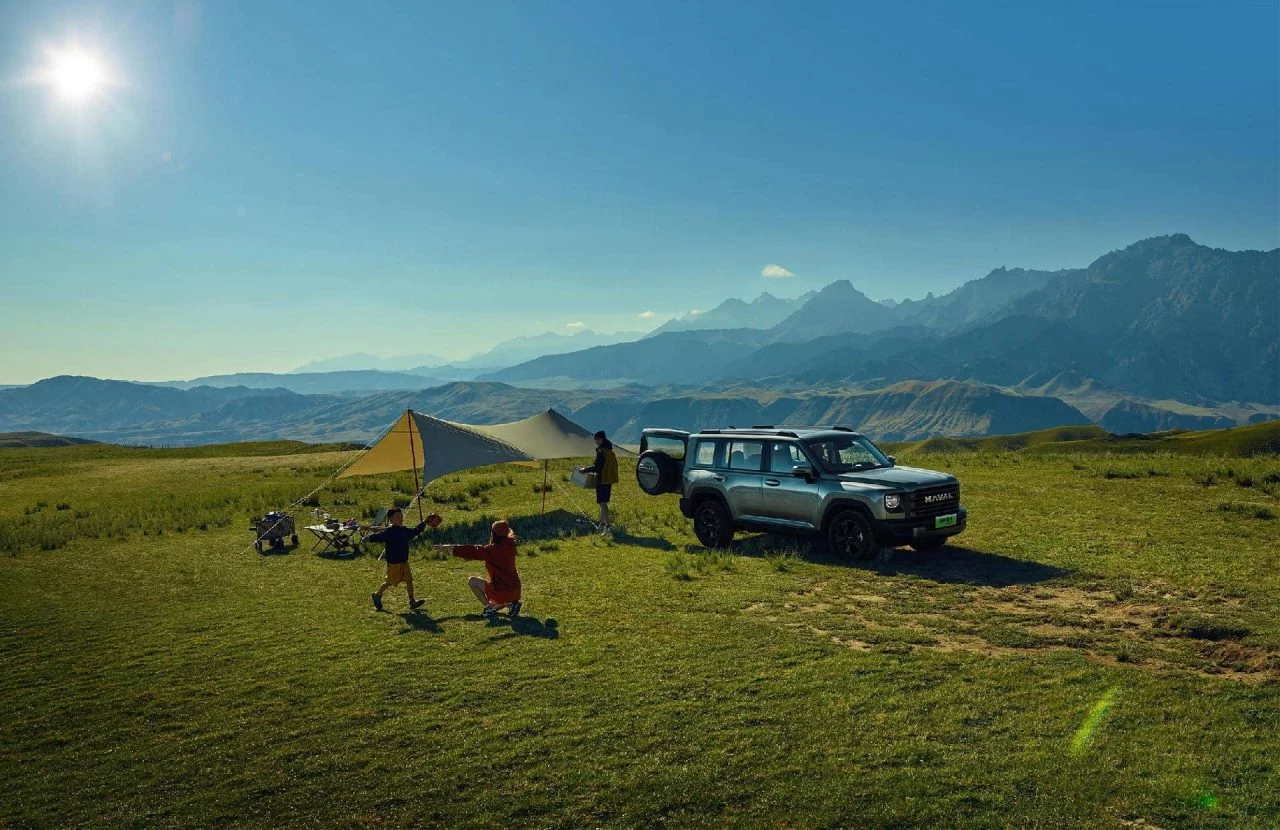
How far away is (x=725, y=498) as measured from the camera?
1762 cm

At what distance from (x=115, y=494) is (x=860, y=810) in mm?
38659

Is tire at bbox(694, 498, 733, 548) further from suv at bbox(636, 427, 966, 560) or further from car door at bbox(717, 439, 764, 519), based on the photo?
car door at bbox(717, 439, 764, 519)

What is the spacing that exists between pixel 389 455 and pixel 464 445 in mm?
4926

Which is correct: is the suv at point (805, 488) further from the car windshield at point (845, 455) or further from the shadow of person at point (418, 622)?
the shadow of person at point (418, 622)

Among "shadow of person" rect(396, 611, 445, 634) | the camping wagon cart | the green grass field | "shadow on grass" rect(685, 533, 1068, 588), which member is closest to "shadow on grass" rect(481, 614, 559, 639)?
the green grass field

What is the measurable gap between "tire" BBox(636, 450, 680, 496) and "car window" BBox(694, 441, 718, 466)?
968 mm

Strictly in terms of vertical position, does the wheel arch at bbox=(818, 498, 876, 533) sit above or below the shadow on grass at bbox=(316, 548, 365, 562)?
above

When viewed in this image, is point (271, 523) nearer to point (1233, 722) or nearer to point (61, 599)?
point (61, 599)

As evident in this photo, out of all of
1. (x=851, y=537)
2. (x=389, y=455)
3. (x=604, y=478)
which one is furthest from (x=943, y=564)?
(x=389, y=455)

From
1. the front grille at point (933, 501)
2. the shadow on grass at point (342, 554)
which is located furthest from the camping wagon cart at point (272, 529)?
the front grille at point (933, 501)

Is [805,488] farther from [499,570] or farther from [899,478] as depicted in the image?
[499,570]

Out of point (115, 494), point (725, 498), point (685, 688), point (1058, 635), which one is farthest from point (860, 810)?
point (115, 494)

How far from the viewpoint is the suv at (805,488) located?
48.2 ft

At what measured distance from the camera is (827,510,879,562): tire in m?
14.9
